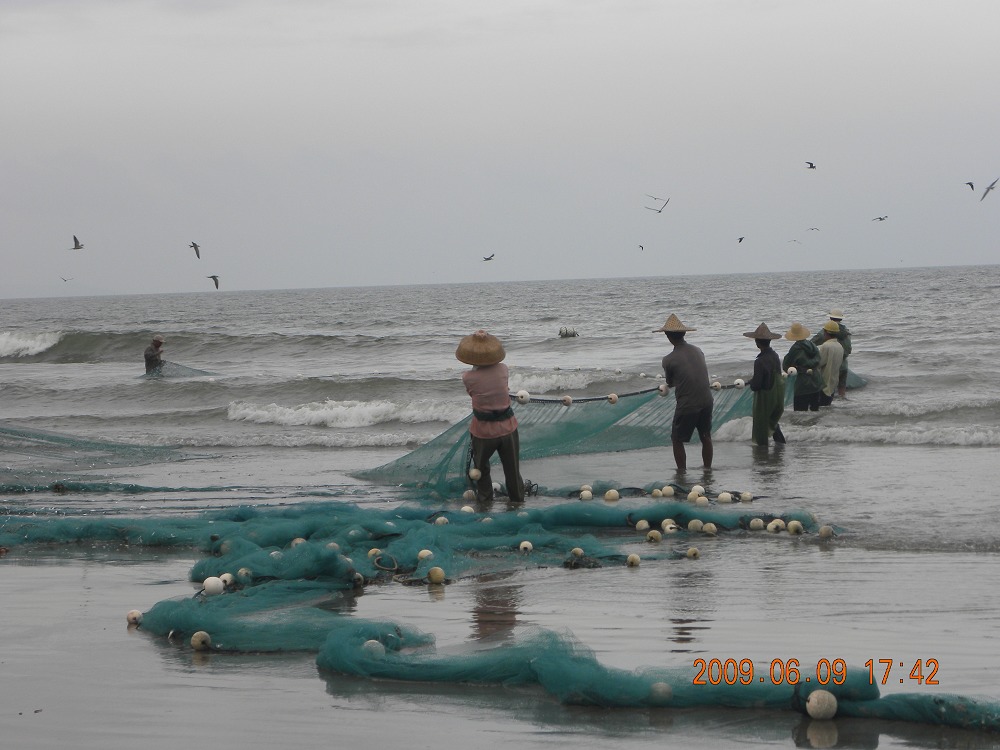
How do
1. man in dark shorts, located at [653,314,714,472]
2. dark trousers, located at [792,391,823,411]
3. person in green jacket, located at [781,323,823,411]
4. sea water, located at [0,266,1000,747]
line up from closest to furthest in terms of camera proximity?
sea water, located at [0,266,1000,747]
man in dark shorts, located at [653,314,714,472]
person in green jacket, located at [781,323,823,411]
dark trousers, located at [792,391,823,411]

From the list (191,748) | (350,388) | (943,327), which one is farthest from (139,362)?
(191,748)

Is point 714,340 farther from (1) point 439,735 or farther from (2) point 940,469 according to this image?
(1) point 439,735

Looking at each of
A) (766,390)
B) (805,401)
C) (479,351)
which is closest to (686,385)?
(766,390)

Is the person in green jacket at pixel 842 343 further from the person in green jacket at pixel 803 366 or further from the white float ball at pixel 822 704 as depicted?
the white float ball at pixel 822 704

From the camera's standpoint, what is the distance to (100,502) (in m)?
9.86

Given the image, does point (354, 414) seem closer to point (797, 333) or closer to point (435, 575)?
point (797, 333)

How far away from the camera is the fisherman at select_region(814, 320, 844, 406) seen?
14.1m

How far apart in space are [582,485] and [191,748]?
20.9 ft

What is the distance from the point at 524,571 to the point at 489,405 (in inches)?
109

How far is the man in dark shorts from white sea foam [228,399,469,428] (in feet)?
22.6

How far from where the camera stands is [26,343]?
36.5 meters

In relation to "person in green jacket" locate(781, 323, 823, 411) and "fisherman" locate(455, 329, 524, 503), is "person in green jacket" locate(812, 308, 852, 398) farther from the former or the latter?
"fisherman" locate(455, 329, 524, 503)

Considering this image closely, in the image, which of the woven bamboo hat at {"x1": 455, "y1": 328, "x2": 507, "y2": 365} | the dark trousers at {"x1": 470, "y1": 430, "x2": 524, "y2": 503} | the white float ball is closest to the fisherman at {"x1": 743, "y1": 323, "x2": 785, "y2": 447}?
the dark trousers at {"x1": 470, "y1": 430, "x2": 524, "y2": 503}

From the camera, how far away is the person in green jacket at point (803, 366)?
12672 mm
